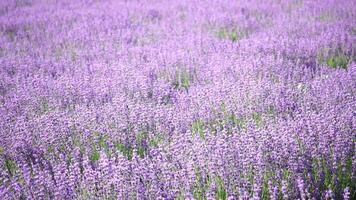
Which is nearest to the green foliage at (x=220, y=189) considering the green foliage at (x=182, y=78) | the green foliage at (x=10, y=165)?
the green foliage at (x=10, y=165)

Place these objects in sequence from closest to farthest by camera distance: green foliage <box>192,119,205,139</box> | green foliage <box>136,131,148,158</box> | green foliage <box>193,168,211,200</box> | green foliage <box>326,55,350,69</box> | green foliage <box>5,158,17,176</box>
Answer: green foliage <box>193,168,211,200</box> < green foliage <box>5,158,17,176</box> < green foliage <box>136,131,148,158</box> < green foliage <box>192,119,205,139</box> < green foliage <box>326,55,350,69</box>

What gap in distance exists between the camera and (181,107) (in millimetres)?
4449

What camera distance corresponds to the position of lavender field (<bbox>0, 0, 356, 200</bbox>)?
2.90m

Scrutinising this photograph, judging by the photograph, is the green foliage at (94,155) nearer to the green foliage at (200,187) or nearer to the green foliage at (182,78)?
the green foliage at (200,187)

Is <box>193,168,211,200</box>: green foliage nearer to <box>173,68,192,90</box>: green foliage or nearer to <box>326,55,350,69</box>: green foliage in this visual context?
<box>173,68,192,90</box>: green foliage

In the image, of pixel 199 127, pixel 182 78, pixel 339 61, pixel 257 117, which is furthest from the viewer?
pixel 339 61

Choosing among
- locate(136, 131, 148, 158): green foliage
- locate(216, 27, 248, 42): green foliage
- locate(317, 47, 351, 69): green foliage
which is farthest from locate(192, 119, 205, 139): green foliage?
locate(216, 27, 248, 42): green foliage

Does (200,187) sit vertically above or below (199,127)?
above

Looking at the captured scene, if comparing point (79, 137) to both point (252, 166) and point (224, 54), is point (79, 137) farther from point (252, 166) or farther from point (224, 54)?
point (224, 54)

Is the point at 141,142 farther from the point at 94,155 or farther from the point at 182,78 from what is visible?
the point at 182,78

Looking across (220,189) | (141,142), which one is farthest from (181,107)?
(220,189)

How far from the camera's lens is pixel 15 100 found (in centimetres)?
469

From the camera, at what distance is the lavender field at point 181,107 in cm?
290

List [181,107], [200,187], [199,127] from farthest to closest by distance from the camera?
[181,107] < [199,127] < [200,187]
